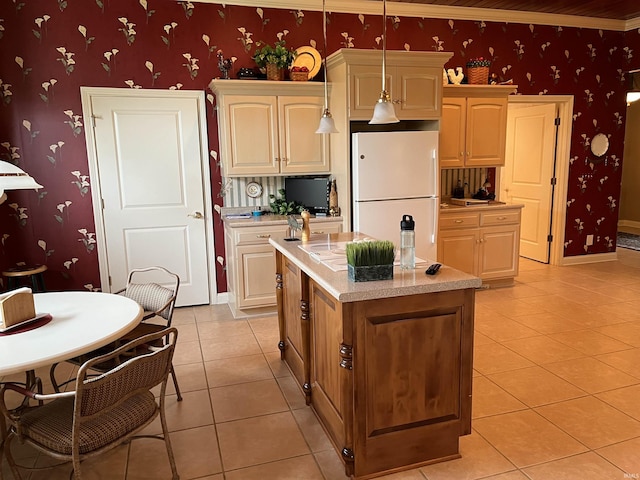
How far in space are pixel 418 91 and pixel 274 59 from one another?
4.37ft

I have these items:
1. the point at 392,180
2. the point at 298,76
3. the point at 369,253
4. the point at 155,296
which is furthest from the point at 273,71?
the point at 369,253

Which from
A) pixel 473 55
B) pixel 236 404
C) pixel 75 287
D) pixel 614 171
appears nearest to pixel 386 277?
pixel 236 404

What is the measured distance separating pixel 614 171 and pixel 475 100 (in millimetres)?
2584

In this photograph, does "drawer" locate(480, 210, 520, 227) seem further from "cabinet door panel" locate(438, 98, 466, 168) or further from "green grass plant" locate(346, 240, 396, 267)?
"green grass plant" locate(346, 240, 396, 267)

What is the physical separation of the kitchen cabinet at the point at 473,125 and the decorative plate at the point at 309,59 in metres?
1.34

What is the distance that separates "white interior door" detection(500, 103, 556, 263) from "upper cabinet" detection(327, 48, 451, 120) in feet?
7.89

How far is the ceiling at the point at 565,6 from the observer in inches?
197

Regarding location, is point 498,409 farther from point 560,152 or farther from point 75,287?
point 560,152

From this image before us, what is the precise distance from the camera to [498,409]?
8.98 ft

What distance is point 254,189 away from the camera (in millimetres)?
4773

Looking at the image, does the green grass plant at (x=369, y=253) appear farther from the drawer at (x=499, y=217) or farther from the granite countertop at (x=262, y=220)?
the drawer at (x=499, y=217)

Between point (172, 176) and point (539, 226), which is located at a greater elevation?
point (172, 176)

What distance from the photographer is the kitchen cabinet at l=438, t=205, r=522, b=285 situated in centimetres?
496

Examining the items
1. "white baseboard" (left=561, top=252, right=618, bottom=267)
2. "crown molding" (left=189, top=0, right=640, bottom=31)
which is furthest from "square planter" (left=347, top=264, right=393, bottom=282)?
"white baseboard" (left=561, top=252, right=618, bottom=267)
